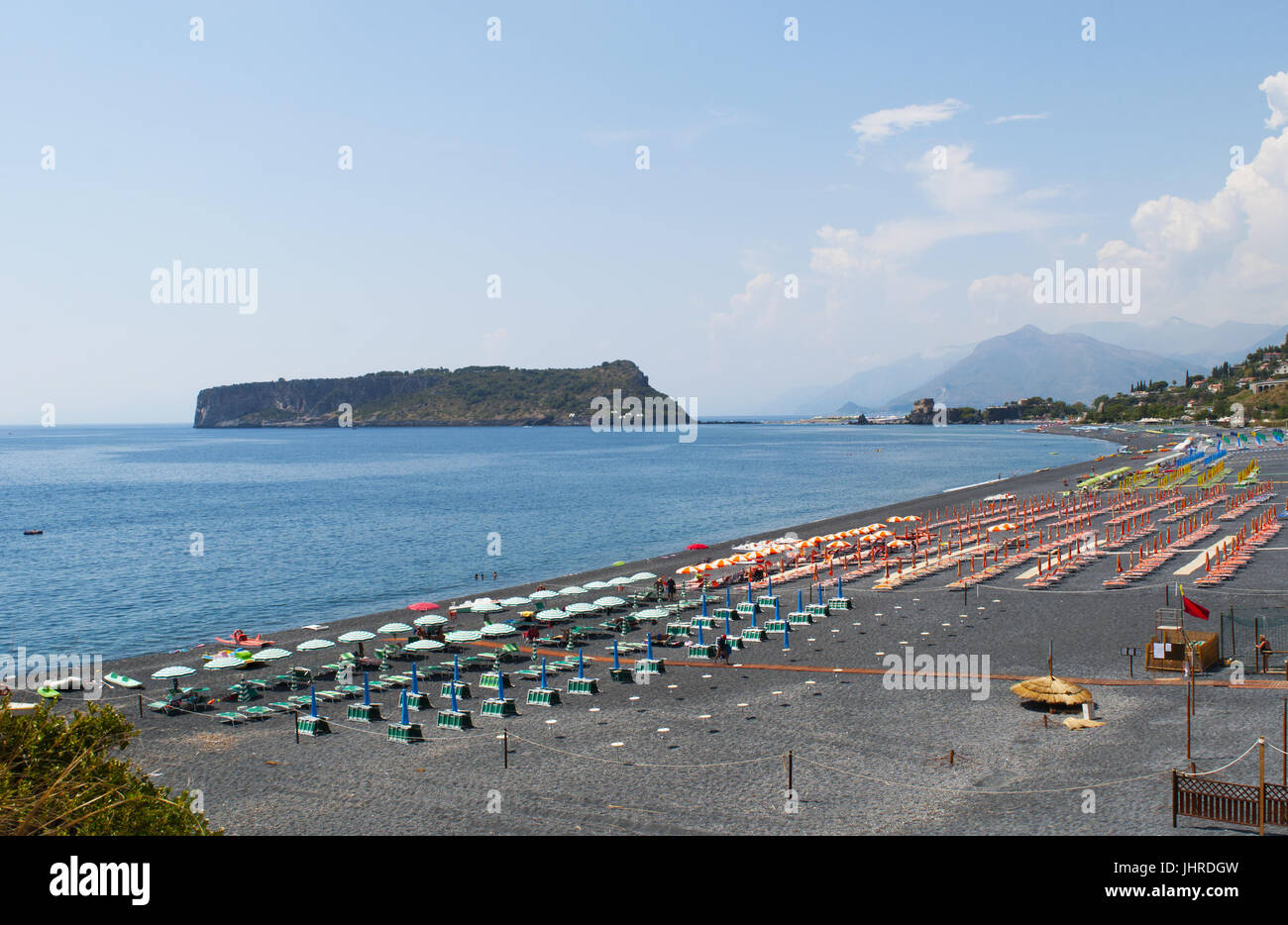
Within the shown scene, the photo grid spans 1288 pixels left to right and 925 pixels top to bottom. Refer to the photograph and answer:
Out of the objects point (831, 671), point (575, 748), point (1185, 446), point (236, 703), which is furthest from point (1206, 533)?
point (1185, 446)

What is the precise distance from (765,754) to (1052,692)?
7.81 meters

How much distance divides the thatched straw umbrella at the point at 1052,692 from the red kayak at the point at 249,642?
27721 millimetres

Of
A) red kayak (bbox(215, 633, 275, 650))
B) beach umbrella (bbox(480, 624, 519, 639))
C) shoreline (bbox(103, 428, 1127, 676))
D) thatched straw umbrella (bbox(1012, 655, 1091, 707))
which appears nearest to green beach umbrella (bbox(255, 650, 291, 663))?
red kayak (bbox(215, 633, 275, 650))

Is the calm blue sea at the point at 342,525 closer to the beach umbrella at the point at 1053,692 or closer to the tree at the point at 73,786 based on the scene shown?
the tree at the point at 73,786

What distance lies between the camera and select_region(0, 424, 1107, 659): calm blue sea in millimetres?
48344

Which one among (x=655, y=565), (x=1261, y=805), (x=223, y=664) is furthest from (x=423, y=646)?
(x=655, y=565)

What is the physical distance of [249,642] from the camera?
3591cm

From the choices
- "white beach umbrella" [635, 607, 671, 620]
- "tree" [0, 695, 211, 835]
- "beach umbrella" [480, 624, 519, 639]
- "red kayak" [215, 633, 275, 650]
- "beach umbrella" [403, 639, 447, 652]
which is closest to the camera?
"tree" [0, 695, 211, 835]

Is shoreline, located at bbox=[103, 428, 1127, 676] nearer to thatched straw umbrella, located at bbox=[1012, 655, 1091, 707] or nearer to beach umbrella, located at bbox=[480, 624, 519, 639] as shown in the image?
beach umbrella, located at bbox=[480, 624, 519, 639]

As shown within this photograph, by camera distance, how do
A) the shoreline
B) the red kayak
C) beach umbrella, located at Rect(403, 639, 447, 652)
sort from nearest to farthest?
beach umbrella, located at Rect(403, 639, 447, 652), the red kayak, the shoreline

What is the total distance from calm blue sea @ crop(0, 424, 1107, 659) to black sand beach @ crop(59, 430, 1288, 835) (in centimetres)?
1871

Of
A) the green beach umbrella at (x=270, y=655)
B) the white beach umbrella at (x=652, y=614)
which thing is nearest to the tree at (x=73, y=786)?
the green beach umbrella at (x=270, y=655)
